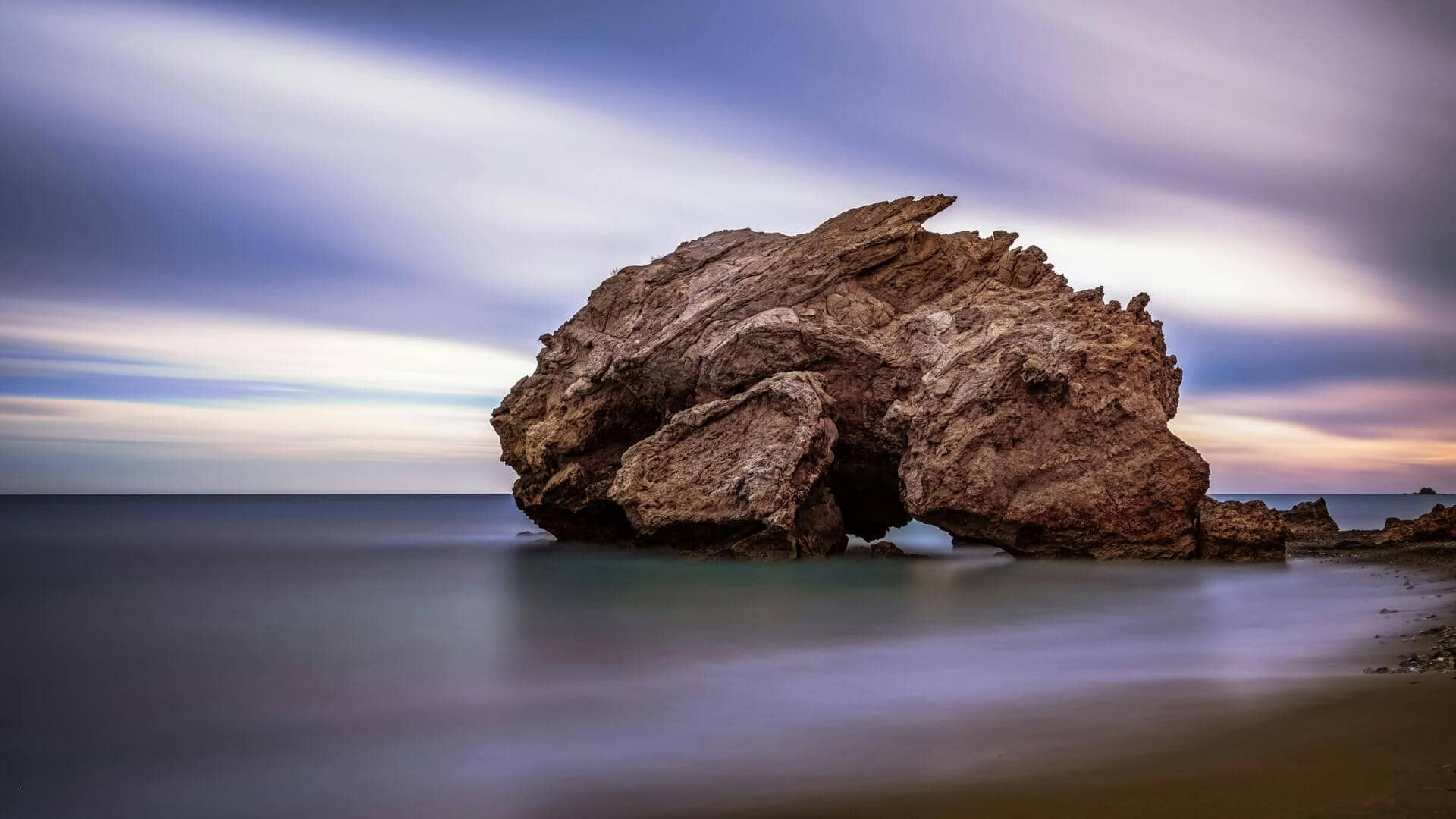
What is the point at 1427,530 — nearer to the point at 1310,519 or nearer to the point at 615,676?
the point at 1310,519

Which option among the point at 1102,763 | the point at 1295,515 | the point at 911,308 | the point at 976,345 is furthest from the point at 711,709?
the point at 1295,515

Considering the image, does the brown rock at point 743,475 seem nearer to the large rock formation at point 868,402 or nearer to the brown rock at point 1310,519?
the large rock formation at point 868,402

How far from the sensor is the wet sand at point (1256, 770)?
5.52 meters

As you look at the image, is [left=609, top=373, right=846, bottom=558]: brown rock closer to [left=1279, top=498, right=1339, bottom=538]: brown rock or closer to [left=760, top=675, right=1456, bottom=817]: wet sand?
[left=760, top=675, right=1456, bottom=817]: wet sand

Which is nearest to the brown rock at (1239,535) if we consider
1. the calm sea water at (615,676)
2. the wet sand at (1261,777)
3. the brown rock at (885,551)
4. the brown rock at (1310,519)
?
the calm sea water at (615,676)

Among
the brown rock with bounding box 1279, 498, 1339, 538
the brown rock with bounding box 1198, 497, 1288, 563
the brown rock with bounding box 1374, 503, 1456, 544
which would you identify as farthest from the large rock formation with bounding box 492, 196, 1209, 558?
the brown rock with bounding box 1279, 498, 1339, 538

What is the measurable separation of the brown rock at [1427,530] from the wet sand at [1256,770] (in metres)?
19.7

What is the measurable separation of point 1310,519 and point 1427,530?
30.7 feet

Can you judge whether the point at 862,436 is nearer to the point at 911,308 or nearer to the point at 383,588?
the point at 911,308

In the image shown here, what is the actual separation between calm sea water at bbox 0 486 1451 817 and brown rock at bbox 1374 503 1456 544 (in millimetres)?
6235

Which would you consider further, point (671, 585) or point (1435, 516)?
point (1435, 516)

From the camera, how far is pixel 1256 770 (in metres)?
6.26

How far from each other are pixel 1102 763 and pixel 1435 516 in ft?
79.4

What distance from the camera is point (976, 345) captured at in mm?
24109
